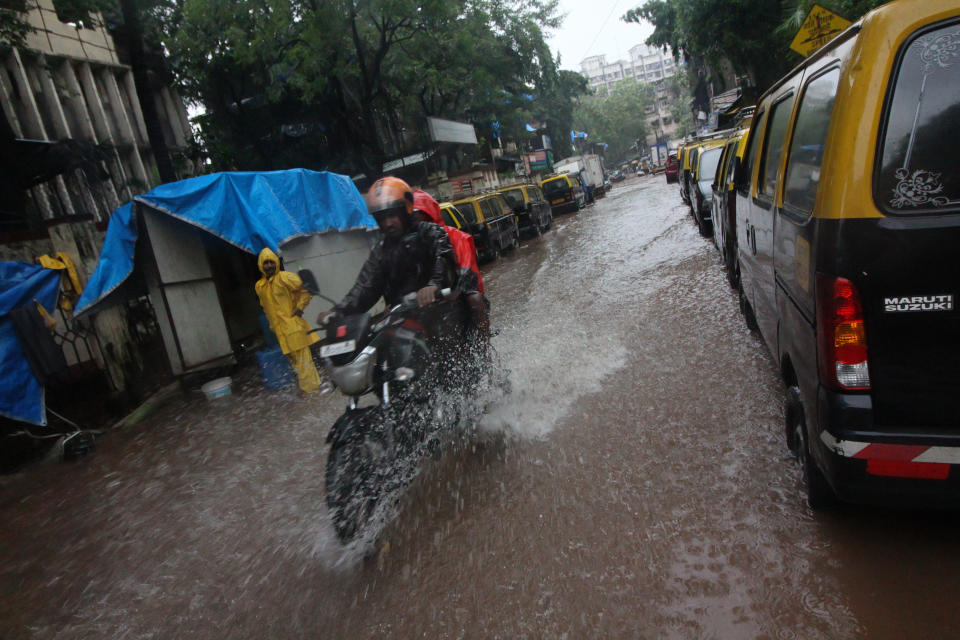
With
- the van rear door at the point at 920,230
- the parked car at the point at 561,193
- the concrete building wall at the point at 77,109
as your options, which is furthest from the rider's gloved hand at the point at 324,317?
the parked car at the point at 561,193

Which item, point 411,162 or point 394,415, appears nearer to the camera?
point 394,415

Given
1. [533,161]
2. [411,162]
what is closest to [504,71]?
[411,162]

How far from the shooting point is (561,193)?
26.2 m

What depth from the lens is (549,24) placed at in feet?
95.6

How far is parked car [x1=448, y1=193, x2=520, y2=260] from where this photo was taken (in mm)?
14734

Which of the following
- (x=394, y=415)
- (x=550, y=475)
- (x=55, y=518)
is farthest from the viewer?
(x=55, y=518)

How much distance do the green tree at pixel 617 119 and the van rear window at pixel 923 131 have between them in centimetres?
7723

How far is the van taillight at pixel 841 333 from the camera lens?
2.03 meters

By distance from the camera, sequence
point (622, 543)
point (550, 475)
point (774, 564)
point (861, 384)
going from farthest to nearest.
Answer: point (550, 475)
point (622, 543)
point (774, 564)
point (861, 384)

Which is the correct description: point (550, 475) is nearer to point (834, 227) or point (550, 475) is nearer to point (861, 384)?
point (861, 384)

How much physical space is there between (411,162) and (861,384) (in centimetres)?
2350

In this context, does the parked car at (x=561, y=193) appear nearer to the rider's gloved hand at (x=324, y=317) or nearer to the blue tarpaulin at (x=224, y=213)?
the blue tarpaulin at (x=224, y=213)

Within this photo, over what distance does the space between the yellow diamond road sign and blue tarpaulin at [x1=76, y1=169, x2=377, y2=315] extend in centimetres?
673

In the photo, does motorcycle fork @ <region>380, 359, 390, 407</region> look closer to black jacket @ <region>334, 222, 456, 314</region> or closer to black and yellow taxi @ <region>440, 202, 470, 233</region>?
black jacket @ <region>334, 222, 456, 314</region>
